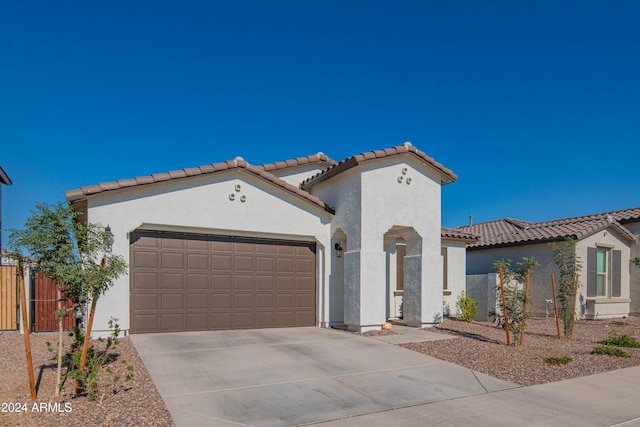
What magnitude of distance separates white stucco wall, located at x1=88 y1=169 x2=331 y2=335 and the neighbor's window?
483 inches

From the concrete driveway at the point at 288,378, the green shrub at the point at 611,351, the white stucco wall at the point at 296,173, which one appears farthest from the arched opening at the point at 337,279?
the green shrub at the point at 611,351

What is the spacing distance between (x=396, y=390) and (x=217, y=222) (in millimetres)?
6648

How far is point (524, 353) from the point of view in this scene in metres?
9.75

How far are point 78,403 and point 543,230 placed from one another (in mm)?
18128

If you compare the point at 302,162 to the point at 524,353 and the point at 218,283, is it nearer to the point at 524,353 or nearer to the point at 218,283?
the point at 218,283

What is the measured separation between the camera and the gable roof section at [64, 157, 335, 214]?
10180 mm

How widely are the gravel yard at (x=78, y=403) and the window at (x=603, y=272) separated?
17.0m

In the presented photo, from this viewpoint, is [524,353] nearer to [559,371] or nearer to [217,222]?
[559,371]

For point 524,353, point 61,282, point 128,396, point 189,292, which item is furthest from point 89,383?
point 524,353

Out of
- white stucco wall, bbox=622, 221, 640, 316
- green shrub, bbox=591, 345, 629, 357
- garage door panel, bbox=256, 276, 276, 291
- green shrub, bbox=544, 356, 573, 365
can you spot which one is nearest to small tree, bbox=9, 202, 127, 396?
garage door panel, bbox=256, 276, 276, 291

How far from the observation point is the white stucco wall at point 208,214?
10516 mm

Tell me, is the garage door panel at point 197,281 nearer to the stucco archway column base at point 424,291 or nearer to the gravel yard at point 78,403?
the gravel yard at point 78,403

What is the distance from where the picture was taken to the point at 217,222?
1170 centimetres

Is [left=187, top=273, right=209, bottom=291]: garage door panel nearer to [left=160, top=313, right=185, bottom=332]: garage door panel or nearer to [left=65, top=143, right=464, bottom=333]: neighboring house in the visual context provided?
[left=65, top=143, right=464, bottom=333]: neighboring house
